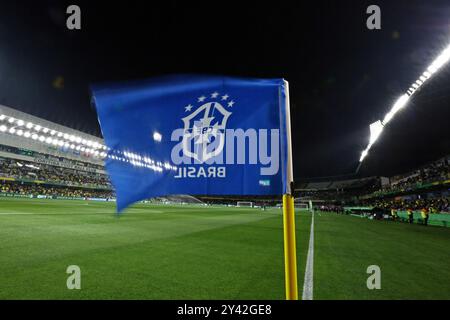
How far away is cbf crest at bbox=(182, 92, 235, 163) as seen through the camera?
119 inches

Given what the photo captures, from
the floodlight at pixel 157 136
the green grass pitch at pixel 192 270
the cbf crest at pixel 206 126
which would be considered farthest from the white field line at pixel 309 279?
the floodlight at pixel 157 136

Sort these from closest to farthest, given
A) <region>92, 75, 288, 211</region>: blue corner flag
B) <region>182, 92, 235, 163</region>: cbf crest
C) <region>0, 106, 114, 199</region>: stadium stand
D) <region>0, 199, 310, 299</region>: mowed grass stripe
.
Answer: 1. <region>92, 75, 288, 211</region>: blue corner flag
2. <region>182, 92, 235, 163</region>: cbf crest
3. <region>0, 199, 310, 299</region>: mowed grass stripe
4. <region>0, 106, 114, 199</region>: stadium stand

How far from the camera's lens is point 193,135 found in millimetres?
3102

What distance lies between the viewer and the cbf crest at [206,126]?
3.04 meters

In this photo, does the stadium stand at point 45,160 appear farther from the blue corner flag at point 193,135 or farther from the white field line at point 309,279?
the blue corner flag at point 193,135

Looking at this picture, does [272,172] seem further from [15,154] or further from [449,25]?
[15,154]

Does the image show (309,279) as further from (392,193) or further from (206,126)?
(392,193)

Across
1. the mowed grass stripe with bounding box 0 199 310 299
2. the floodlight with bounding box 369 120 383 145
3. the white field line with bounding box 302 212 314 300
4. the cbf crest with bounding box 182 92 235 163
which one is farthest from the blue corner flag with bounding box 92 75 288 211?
the floodlight with bounding box 369 120 383 145

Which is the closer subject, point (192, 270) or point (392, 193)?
point (192, 270)

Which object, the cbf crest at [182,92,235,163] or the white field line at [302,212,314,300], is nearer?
the cbf crest at [182,92,235,163]

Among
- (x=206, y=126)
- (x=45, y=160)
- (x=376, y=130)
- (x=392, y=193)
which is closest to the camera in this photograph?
(x=206, y=126)

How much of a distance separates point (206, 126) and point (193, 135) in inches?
6.9

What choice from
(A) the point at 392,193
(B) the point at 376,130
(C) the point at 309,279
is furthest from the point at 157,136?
(A) the point at 392,193

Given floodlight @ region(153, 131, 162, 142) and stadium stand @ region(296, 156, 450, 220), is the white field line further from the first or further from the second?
stadium stand @ region(296, 156, 450, 220)
